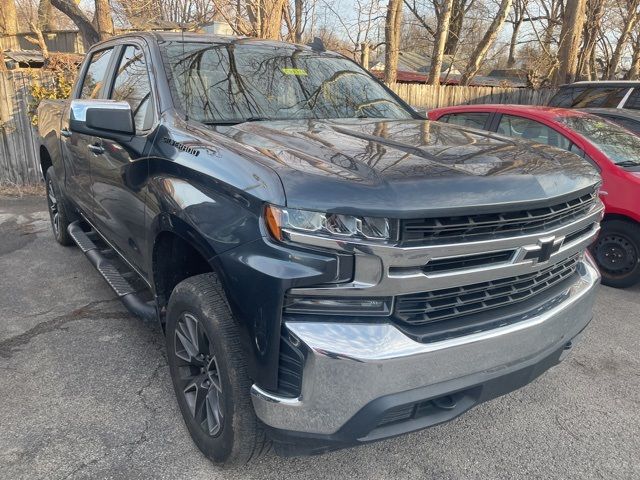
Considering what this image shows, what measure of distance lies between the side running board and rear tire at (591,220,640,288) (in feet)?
13.9

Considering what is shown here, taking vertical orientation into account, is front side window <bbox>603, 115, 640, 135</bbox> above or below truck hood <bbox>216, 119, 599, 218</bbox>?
below

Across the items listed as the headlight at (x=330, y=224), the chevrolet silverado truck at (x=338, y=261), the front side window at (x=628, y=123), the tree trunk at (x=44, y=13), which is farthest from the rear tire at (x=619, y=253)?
the tree trunk at (x=44, y=13)

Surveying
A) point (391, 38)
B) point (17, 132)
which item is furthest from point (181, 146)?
point (391, 38)

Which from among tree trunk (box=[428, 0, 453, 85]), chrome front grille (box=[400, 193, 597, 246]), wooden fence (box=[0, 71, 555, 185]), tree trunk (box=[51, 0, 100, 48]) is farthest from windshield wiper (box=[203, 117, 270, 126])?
tree trunk (box=[51, 0, 100, 48])

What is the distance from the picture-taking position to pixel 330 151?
227 centimetres

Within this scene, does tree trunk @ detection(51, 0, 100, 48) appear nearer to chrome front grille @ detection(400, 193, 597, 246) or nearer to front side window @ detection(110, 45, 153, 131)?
front side window @ detection(110, 45, 153, 131)

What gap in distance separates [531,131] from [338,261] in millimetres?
4531

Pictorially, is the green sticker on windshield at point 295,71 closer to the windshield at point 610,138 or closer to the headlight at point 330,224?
the headlight at point 330,224

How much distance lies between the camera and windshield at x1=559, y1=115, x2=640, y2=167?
5.05 metres

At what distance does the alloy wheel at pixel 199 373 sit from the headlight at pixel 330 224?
0.69 meters

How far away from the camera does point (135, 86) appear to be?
3.29m

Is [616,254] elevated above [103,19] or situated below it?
below

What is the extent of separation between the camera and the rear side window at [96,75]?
3.95 meters

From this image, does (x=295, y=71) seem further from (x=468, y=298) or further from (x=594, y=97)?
(x=594, y=97)
